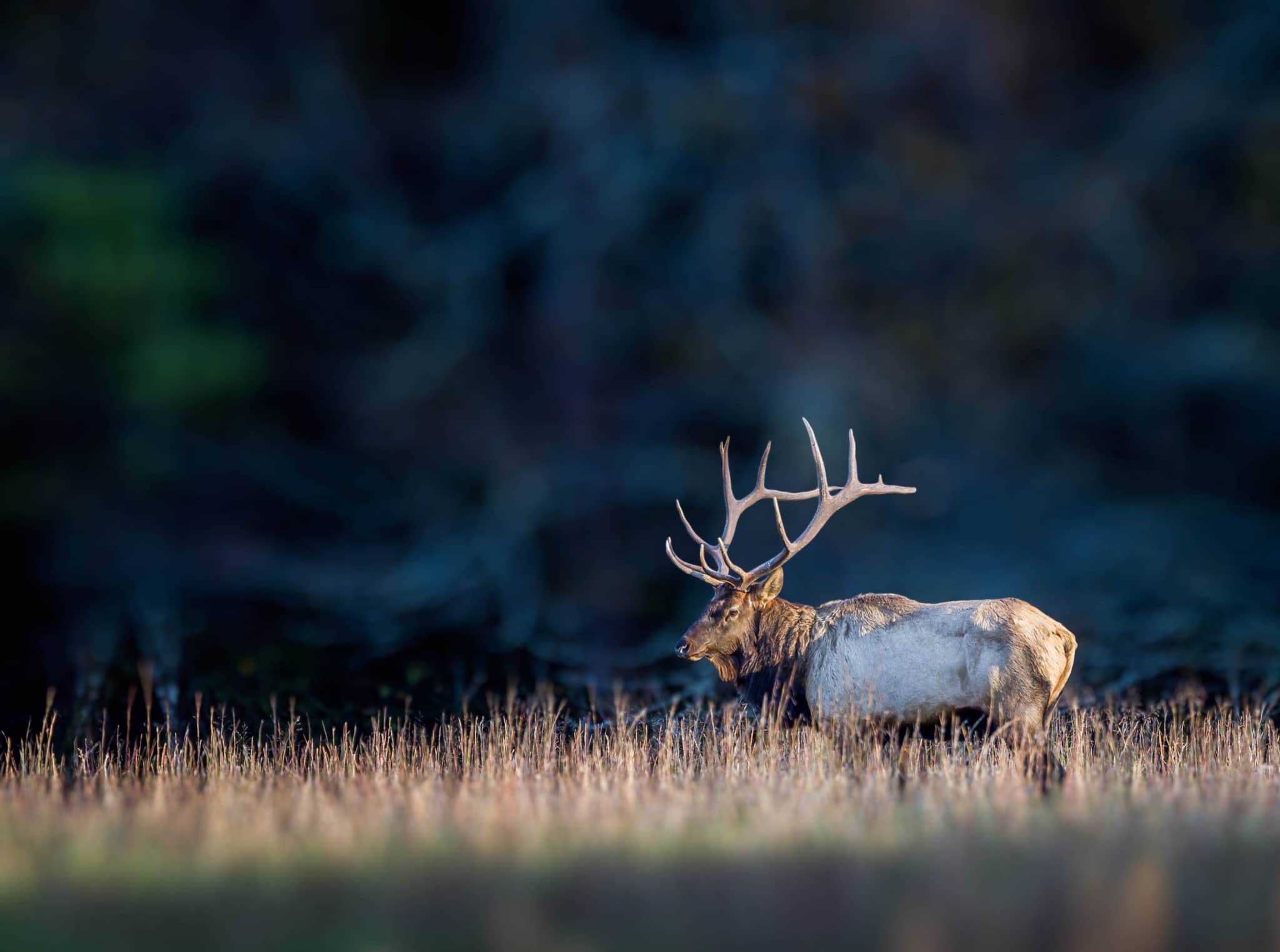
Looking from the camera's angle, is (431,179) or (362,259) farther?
(431,179)

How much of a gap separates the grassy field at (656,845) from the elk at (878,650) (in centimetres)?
15

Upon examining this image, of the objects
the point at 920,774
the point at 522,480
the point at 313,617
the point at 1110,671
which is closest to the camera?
the point at 920,774

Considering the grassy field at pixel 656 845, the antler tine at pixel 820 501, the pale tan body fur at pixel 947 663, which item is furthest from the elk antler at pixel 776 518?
the grassy field at pixel 656 845

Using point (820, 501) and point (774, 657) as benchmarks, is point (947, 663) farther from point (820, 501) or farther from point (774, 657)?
point (820, 501)

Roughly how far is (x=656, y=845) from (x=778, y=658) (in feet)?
6.42

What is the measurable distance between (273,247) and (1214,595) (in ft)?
28.0

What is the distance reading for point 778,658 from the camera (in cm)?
622

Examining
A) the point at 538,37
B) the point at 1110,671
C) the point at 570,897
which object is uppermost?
the point at 538,37

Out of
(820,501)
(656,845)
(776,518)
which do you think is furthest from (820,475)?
(656,845)

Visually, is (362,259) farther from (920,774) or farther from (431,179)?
(920,774)

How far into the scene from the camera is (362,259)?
512 inches

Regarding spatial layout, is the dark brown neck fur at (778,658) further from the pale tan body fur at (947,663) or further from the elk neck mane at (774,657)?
the pale tan body fur at (947,663)

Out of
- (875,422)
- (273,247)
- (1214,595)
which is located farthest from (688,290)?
(1214,595)

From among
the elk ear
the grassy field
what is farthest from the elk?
the grassy field
